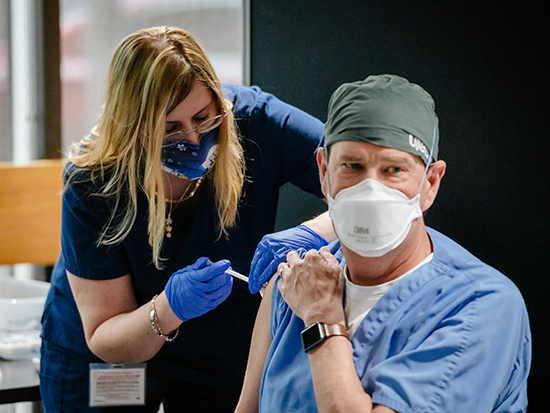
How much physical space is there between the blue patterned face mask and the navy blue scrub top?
135 millimetres

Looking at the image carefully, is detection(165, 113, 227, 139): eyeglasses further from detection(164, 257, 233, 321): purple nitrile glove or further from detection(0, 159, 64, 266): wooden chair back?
detection(0, 159, 64, 266): wooden chair back

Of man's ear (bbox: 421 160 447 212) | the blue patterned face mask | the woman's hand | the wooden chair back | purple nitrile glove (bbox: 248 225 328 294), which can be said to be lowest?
the wooden chair back

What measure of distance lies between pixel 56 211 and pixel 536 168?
217cm

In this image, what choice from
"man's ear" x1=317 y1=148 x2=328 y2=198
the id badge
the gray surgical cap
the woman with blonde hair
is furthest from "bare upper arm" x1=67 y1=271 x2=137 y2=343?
the gray surgical cap

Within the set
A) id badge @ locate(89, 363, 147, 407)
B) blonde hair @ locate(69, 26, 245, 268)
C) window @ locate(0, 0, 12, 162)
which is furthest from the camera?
window @ locate(0, 0, 12, 162)

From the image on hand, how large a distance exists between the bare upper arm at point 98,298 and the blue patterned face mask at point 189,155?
376mm

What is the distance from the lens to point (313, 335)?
1085 millimetres

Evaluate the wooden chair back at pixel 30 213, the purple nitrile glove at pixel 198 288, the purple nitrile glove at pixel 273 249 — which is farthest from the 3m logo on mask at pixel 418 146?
the wooden chair back at pixel 30 213

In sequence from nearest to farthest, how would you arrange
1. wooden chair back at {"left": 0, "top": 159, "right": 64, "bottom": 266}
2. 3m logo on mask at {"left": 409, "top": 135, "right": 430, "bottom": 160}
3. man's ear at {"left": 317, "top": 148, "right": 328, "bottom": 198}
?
3m logo on mask at {"left": 409, "top": 135, "right": 430, "bottom": 160}, man's ear at {"left": 317, "top": 148, "right": 328, "bottom": 198}, wooden chair back at {"left": 0, "top": 159, "right": 64, "bottom": 266}

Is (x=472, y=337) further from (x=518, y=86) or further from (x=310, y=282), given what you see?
(x=518, y=86)

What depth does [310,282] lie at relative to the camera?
1.18 meters

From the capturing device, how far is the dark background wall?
1.44m

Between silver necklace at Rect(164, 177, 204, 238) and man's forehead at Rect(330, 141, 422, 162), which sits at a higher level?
man's forehead at Rect(330, 141, 422, 162)

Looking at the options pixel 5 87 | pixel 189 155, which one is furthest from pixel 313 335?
pixel 5 87
